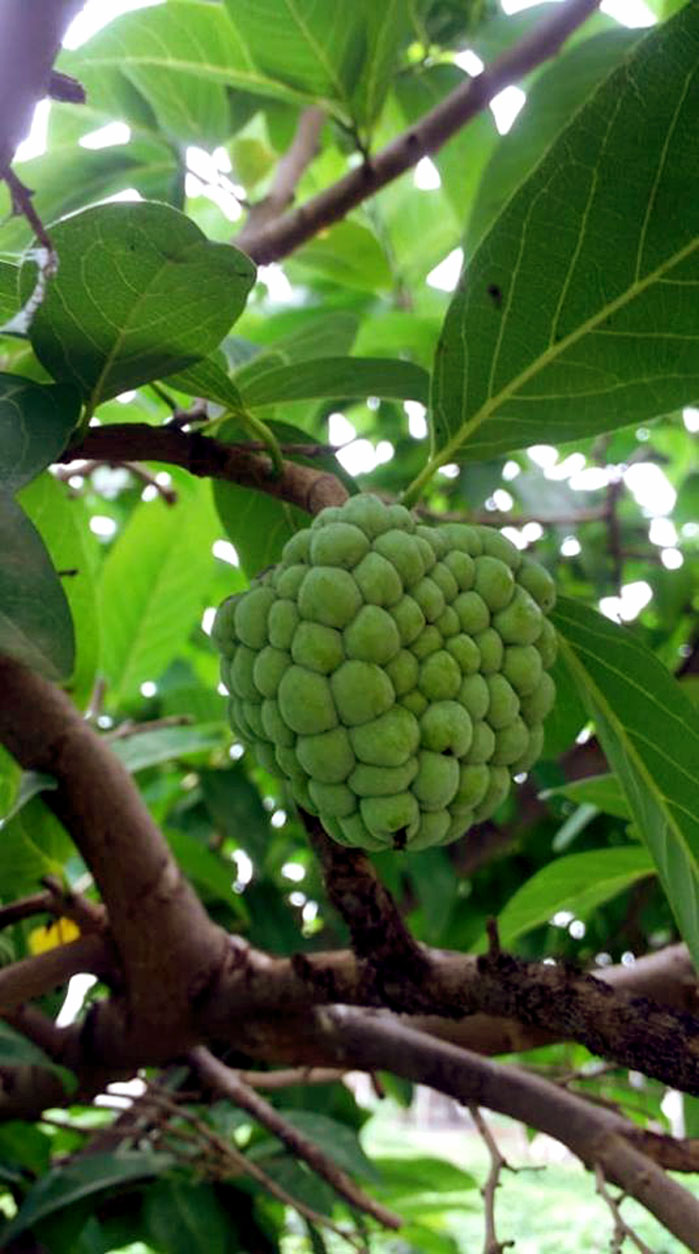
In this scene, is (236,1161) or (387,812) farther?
(236,1161)

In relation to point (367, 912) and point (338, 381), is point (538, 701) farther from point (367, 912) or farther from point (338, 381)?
point (338, 381)

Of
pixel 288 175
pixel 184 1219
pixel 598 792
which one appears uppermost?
pixel 288 175

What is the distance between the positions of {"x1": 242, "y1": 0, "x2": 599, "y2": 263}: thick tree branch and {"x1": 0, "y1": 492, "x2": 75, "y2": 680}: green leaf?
27.1 inches

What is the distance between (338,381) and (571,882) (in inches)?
23.2

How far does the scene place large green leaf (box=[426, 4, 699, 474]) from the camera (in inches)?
26.4

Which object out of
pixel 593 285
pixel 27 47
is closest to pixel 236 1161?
pixel 593 285

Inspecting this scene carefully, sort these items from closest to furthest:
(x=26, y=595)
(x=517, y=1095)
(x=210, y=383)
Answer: (x=26, y=595), (x=210, y=383), (x=517, y=1095)

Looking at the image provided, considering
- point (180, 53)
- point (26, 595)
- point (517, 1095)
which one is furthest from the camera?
point (180, 53)

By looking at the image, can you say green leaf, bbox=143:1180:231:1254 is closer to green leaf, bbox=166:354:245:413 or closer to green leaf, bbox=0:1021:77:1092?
green leaf, bbox=0:1021:77:1092

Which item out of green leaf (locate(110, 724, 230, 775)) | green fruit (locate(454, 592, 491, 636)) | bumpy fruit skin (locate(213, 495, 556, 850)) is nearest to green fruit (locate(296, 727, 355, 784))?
bumpy fruit skin (locate(213, 495, 556, 850))

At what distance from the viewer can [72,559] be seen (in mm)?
1148

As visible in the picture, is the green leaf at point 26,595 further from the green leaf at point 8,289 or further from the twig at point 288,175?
the twig at point 288,175

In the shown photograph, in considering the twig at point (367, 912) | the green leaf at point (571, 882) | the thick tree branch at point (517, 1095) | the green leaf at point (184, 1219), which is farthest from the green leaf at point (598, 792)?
the green leaf at point (184, 1219)

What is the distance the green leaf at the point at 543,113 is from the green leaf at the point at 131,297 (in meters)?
0.57
